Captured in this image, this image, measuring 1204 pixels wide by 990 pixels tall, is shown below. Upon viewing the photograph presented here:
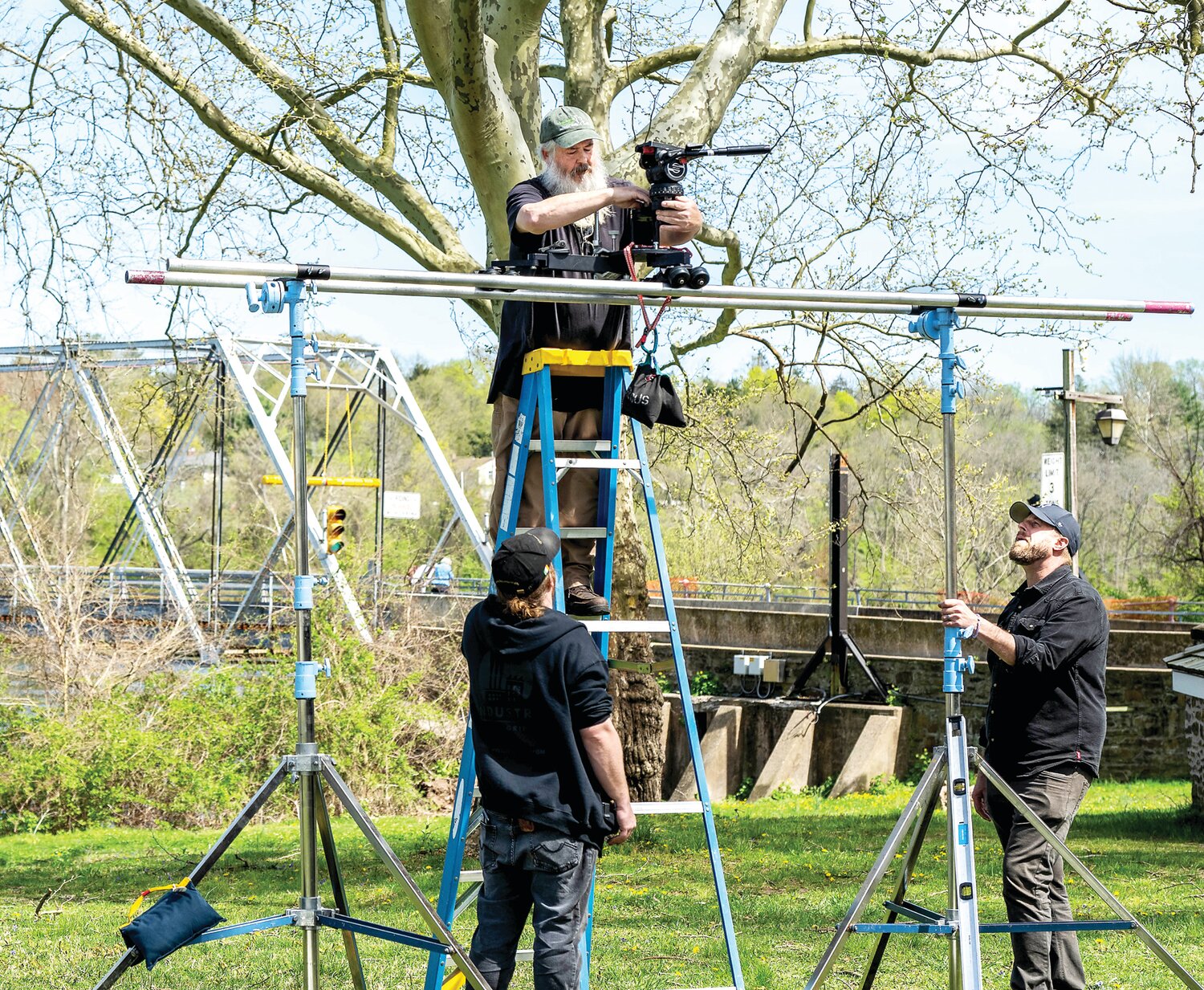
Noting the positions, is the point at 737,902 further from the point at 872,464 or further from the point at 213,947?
the point at 872,464

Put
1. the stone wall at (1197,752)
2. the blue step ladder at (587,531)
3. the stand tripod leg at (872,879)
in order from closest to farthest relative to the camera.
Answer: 1. the stand tripod leg at (872,879)
2. the blue step ladder at (587,531)
3. the stone wall at (1197,752)

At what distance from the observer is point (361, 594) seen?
49.4 ft

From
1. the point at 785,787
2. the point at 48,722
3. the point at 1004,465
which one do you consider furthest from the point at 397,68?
the point at 1004,465

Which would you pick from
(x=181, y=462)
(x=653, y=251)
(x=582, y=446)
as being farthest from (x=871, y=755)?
(x=181, y=462)

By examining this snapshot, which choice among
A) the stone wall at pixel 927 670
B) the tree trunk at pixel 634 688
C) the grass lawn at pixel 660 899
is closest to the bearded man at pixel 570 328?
the grass lawn at pixel 660 899

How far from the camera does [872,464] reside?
46000 millimetres

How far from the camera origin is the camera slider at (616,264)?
461cm

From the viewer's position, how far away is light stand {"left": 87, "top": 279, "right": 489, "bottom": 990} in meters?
3.98

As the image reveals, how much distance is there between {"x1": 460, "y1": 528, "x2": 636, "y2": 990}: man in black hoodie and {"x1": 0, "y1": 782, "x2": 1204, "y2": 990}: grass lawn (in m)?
2.05

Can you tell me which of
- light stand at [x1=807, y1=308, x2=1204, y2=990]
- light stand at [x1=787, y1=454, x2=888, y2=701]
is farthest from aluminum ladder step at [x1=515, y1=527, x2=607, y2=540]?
light stand at [x1=787, y1=454, x2=888, y2=701]

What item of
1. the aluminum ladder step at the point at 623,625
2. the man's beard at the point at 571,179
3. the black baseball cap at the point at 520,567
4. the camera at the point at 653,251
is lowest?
the aluminum ladder step at the point at 623,625

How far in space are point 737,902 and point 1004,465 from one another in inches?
1678

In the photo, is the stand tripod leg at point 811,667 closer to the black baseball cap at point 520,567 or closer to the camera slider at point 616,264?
the camera slider at point 616,264

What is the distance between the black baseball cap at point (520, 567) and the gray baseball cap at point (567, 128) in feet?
5.55
